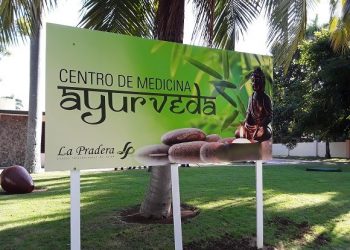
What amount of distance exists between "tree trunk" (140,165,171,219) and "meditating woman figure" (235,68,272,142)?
1483 mm

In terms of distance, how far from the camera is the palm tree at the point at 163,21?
25.0ft

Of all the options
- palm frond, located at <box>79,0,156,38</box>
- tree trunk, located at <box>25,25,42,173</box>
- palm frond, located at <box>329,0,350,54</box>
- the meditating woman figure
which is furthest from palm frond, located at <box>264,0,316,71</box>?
tree trunk, located at <box>25,25,42,173</box>

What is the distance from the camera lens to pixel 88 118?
5.20 meters

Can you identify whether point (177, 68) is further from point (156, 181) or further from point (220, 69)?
point (156, 181)

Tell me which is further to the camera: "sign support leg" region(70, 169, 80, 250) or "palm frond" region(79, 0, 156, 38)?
"palm frond" region(79, 0, 156, 38)

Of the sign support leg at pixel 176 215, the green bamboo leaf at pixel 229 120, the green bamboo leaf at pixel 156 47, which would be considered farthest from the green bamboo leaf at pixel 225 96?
the sign support leg at pixel 176 215

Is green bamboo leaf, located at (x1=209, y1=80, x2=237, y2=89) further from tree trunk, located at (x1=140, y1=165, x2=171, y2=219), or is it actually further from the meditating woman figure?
tree trunk, located at (x1=140, y1=165, x2=171, y2=219)

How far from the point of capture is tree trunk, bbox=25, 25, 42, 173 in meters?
17.8

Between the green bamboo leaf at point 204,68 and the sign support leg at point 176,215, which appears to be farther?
the green bamboo leaf at point 204,68

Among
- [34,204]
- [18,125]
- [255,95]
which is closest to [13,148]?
[18,125]

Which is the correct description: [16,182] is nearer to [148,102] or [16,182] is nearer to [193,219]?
[193,219]

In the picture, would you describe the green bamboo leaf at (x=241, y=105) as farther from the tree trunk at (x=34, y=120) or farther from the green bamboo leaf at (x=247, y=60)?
the tree trunk at (x=34, y=120)

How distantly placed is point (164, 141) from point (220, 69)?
4.97 feet

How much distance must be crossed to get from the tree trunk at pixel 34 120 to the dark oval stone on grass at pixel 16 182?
6.16 meters
